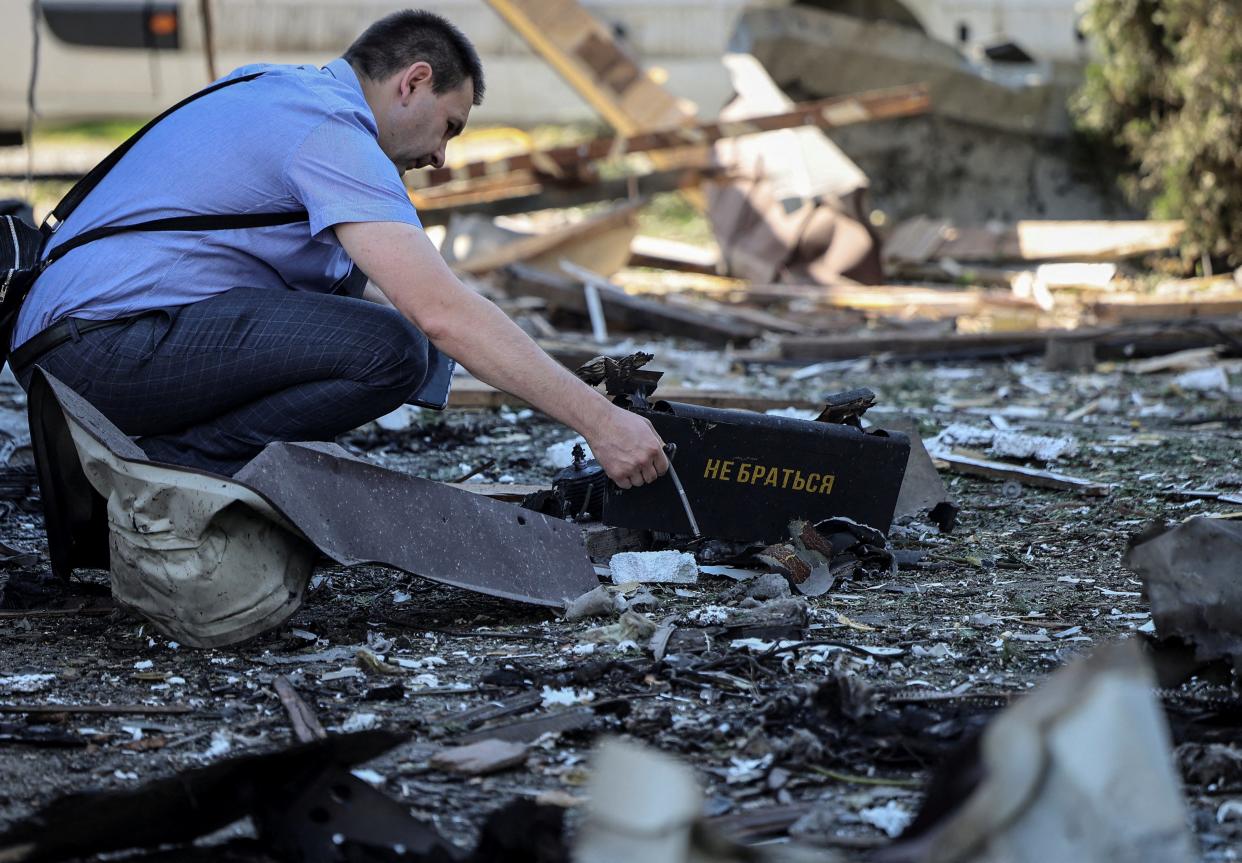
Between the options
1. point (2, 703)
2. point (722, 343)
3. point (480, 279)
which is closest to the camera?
point (2, 703)

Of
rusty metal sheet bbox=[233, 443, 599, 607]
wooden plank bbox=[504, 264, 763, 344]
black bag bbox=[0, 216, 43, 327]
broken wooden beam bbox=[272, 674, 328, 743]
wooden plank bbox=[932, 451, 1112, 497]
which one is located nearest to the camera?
broken wooden beam bbox=[272, 674, 328, 743]

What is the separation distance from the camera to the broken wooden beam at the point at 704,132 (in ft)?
35.7

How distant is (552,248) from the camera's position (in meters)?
10.3

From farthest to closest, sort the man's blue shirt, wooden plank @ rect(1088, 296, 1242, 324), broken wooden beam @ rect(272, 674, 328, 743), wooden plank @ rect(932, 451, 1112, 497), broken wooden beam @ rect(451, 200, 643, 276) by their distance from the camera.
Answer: broken wooden beam @ rect(451, 200, 643, 276) < wooden plank @ rect(1088, 296, 1242, 324) < wooden plank @ rect(932, 451, 1112, 497) < the man's blue shirt < broken wooden beam @ rect(272, 674, 328, 743)

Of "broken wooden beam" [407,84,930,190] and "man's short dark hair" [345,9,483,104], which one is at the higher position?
"man's short dark hair" [345,9,483,104]

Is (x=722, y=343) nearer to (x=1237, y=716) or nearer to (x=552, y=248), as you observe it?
(x=552, y=248)

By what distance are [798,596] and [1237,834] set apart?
4.95ft

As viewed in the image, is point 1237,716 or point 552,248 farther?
point 552,248

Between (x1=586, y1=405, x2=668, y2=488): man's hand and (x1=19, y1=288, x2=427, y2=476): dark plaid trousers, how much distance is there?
2.10 feet

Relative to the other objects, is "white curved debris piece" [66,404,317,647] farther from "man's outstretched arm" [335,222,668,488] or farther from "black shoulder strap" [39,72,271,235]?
"black shoulder strap" [39,72,271,235]

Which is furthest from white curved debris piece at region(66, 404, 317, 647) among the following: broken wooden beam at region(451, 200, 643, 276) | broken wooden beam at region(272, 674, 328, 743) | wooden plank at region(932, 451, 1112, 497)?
broken wooden beam at region(451, 200, 643, 276)

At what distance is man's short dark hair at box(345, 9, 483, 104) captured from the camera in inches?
147

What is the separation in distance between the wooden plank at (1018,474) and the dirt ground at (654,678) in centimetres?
18

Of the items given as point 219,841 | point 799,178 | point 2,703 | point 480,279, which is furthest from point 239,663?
point 799,178
